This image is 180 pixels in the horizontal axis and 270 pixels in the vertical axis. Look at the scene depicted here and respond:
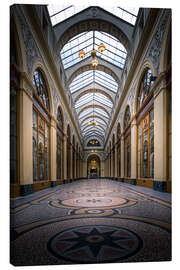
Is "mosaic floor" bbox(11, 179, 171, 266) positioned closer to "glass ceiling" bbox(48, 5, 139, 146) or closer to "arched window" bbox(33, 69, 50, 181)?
"glass ceiling" bbox(48, 5, 139, 146)

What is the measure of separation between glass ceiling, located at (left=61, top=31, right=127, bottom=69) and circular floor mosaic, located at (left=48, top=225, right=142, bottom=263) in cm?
1006

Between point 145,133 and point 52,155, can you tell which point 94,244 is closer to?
point 145,133

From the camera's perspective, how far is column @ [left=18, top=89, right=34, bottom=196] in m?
5.00

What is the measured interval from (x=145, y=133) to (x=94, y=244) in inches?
298

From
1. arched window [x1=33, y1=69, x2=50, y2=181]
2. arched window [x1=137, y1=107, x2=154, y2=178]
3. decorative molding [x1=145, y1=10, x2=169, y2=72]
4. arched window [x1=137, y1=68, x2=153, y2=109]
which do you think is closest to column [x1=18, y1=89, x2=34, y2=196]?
arched window [x1=33, y1=69, x2=50, y2=181]

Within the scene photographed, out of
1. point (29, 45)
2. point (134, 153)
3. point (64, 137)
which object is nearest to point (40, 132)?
point (29, 45)

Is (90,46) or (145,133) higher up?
(90,46)

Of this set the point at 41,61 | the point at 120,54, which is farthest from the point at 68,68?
the point at 41,61

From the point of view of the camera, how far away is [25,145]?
17.2 feet

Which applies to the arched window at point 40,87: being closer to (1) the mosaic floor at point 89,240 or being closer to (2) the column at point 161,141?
(2) the column at point 161,141

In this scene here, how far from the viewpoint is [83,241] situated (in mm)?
1589

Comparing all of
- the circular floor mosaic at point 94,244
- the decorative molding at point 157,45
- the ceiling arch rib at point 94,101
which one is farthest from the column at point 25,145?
the ceiling arch rib at point 94,101

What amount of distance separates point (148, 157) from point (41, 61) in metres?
6.24

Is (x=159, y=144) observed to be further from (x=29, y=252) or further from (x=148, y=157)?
(x=29, y=252)
